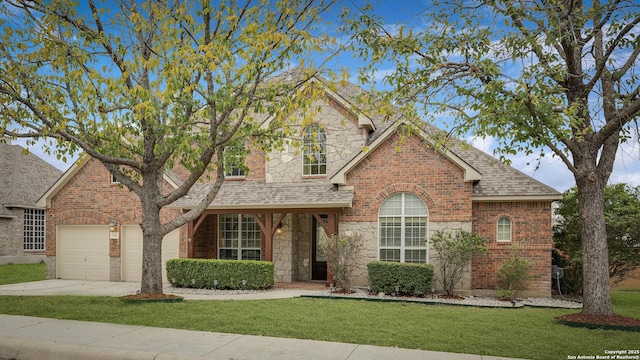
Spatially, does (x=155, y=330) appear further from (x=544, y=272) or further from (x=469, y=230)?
(x=544, y=272)

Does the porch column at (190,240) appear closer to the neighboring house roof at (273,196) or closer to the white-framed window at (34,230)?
the neighboring house roof at (273,196)

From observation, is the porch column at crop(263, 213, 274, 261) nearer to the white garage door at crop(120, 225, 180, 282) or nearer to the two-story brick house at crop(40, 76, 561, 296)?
the two-story brick house at crop(40, 76, 561, 296)

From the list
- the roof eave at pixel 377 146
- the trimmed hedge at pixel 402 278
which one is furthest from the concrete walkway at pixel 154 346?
the roof eave at pixel 377 146

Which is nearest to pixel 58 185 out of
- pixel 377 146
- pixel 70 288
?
pixel 70 288

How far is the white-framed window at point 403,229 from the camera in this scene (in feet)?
48.7

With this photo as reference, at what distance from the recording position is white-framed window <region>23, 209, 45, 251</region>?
27823 mm

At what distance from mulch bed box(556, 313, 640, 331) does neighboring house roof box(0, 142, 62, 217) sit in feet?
88.5

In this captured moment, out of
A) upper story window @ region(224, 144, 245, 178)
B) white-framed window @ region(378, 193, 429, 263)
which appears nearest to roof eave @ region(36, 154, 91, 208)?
upper story window @ region(224, 144, 245, 178)

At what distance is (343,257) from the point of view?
1442 cm

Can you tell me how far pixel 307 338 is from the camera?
26.5 ft

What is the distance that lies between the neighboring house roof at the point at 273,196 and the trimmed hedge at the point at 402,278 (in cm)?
222

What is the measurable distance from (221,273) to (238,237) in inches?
106

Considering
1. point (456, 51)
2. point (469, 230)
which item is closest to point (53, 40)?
point (456, 51)

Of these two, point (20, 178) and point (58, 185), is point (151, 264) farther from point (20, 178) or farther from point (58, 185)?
point (20, 178)
